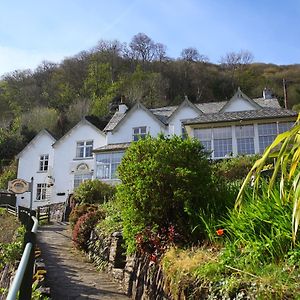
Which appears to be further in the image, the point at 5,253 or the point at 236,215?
the point at 5,253

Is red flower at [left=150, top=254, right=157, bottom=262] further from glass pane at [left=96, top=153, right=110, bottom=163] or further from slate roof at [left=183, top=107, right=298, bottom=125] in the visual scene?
glass pane at [left=96, top=153, right=110, bottom=163]

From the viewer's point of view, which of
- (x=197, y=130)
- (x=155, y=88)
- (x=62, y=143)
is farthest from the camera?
(x=155, y=88)

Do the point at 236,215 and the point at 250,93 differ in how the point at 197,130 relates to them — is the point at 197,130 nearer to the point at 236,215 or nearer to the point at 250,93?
the point at 236,215

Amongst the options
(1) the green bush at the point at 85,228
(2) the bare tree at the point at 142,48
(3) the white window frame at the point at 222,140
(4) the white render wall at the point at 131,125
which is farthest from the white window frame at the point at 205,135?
(2) the bare tree at the point at 142,48

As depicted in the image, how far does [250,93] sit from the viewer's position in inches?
2384

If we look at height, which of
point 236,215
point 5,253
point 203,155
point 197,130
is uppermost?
point 197,130

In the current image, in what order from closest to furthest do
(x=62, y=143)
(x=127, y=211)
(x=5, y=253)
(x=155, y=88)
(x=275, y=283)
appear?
(x=275, y=283) → (x=127, y=211) → (x=5, y=253) → (x=62, y=143) → (x=155, y=88)

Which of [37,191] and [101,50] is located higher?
[101,50]

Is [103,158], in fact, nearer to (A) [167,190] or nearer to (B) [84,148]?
(B) [84,148]

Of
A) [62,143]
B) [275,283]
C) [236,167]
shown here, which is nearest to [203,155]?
[275,283]

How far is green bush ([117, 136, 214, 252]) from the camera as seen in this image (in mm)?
7531

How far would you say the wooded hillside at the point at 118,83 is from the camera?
178 ft

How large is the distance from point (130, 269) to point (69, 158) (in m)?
27.3

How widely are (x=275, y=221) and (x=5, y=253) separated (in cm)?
772
